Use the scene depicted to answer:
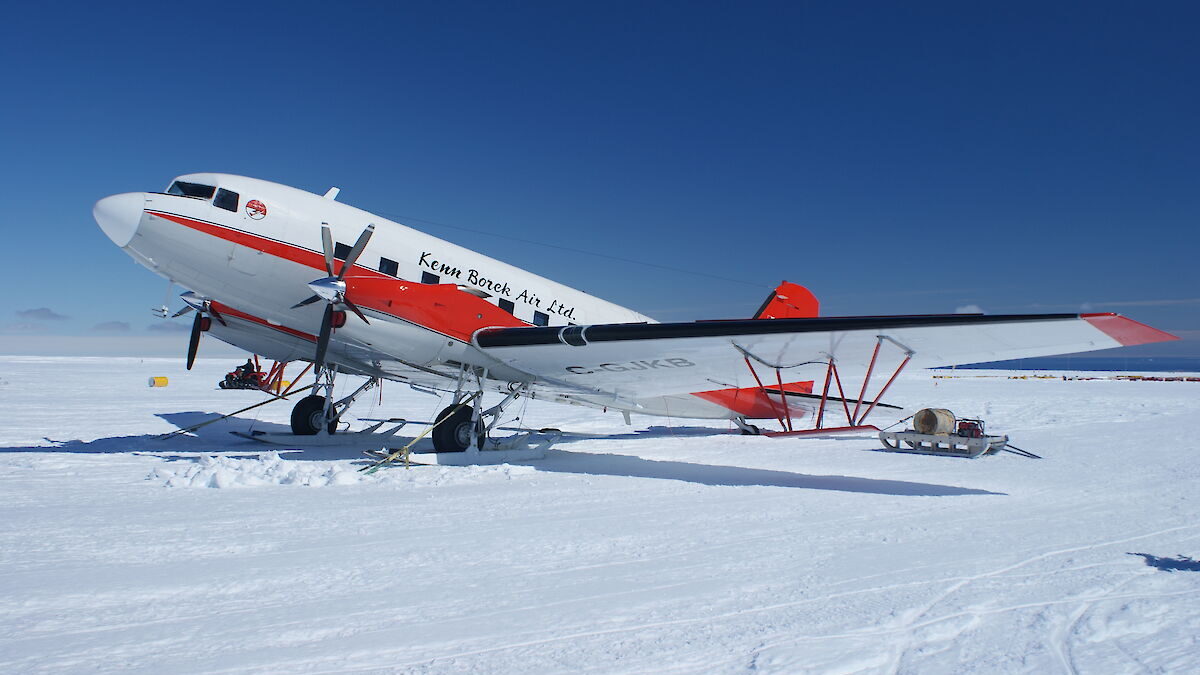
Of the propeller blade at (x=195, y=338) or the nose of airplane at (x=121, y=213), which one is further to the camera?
the propeller blade at (x=195, y=338)

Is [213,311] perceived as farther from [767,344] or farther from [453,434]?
[767,344]

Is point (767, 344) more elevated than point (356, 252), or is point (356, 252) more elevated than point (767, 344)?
point (356, 252)

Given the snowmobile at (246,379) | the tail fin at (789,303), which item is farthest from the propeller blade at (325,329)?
the tail fin at (789,303)

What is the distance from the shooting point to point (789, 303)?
16.9 m

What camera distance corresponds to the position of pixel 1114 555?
5938 millimetres

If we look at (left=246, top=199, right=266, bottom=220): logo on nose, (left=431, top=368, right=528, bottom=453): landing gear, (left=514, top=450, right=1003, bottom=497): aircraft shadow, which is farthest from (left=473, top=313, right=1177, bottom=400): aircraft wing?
(left=246, top=199, right=266, bottom=220): logo on nose

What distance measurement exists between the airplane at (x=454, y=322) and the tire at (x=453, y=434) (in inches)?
1.0

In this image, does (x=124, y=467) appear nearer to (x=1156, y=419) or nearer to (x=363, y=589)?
(x=363, y=589)

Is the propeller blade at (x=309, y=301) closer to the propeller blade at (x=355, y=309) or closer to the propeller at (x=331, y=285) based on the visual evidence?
the propeller at (x=331, y=285)

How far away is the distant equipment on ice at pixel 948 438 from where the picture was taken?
12695mm

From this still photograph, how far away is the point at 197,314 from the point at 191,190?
433cm

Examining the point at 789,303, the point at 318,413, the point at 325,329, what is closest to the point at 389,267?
the point at 325,329

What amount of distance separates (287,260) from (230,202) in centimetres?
124

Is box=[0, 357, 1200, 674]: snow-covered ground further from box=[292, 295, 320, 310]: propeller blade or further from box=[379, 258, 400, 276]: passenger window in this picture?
box=[379, 258, 400, 276]: passenger window
